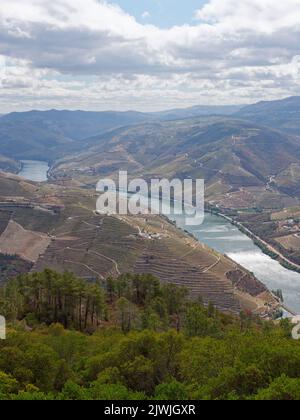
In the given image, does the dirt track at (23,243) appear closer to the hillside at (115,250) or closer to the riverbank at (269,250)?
the hillside at (115,250)

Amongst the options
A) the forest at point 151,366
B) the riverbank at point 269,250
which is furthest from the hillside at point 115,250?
the forest at point 151,366

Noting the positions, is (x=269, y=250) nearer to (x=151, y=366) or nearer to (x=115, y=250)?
(x=115, y=250)

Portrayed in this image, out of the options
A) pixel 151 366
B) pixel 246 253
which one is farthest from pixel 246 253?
pixel 151 366

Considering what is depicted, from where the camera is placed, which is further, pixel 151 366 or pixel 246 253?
pixel 246 253

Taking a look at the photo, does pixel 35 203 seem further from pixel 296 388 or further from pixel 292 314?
pixel 296 388

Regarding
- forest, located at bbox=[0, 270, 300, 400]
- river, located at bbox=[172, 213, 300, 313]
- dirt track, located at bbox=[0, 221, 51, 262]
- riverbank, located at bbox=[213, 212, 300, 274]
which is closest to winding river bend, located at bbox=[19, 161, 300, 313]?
river, located at bbox=[172, 213, 300, 313]
